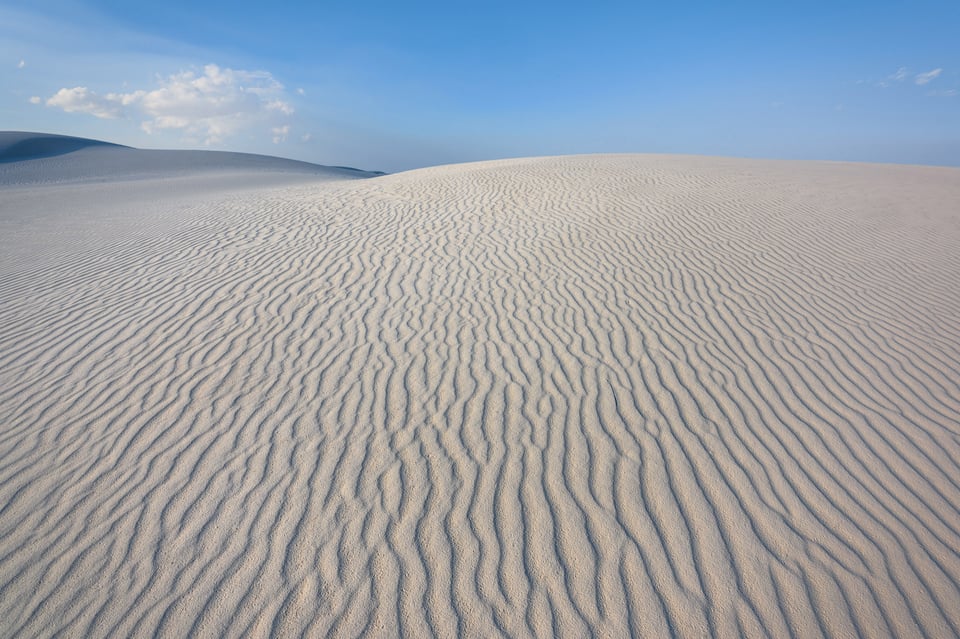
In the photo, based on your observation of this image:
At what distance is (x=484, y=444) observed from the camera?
3875mm

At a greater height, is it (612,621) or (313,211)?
(313,211)

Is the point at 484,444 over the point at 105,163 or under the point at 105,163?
under

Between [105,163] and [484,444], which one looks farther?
[105,163]

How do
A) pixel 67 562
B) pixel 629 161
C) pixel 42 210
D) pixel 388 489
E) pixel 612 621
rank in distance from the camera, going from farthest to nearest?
1. pixel 629 161
2. pixel 42 210
3. pixel 388 489
4. pixel 67 562
5. pixel 612 621

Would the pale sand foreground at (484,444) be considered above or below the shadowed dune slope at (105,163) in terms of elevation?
below

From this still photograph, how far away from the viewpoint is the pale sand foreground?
2.75 m

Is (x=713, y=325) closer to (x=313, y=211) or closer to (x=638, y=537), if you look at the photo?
(x=638, y=537)

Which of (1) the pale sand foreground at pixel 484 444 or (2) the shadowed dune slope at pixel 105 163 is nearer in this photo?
(1) the pale sand foreground at pixel 484 444

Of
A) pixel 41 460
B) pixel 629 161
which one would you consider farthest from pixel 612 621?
pixel 629 161

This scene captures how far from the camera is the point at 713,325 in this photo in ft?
19.0

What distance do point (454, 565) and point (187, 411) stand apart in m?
2.83

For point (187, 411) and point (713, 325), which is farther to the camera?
point (713, 325)

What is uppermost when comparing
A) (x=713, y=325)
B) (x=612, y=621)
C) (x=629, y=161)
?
(x=629, y=161)

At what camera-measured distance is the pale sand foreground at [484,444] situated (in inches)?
108
